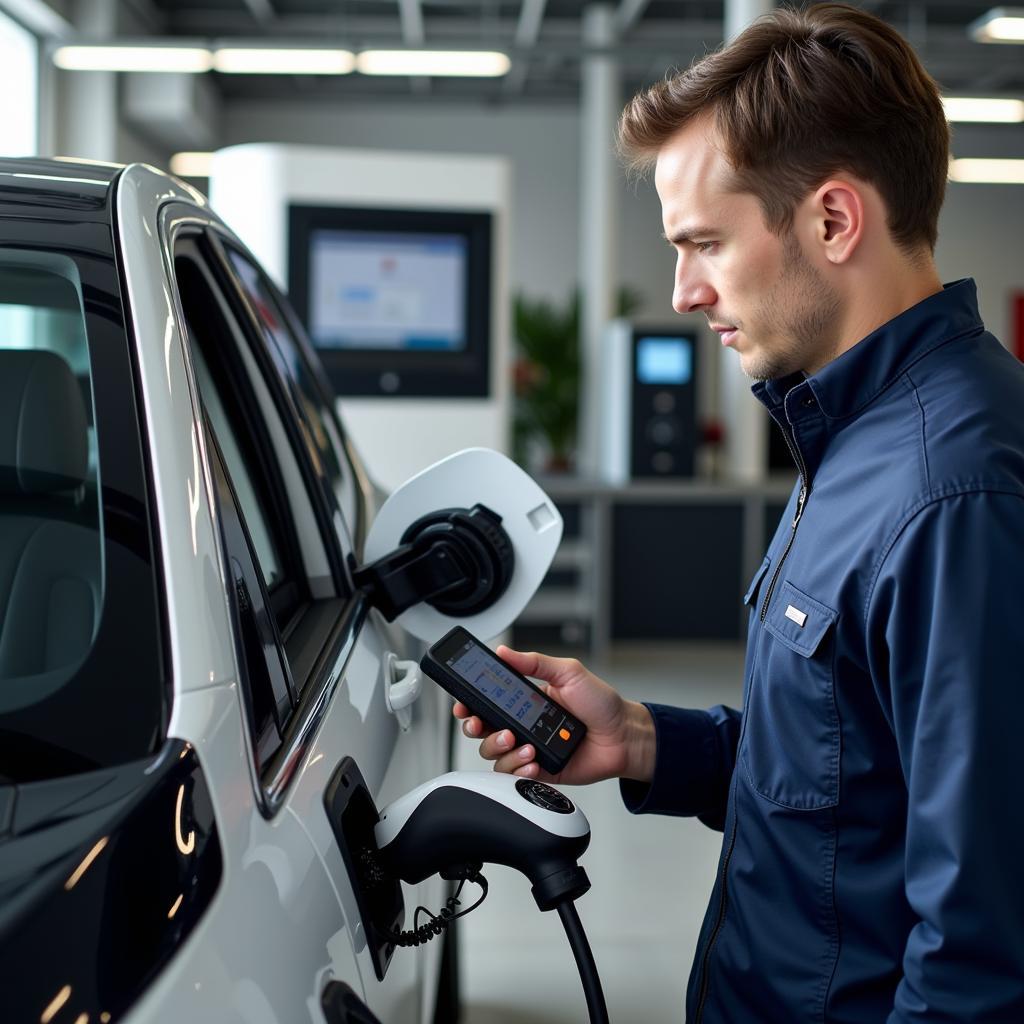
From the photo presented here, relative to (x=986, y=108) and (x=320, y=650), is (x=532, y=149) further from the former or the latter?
(x=320, y=650)

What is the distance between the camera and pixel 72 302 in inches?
41.5

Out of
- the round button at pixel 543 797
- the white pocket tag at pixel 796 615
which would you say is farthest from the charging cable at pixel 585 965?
the white pocket tag at pixel 796 615

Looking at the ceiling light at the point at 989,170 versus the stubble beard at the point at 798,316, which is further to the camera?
the ceiling light at the point at 989,170

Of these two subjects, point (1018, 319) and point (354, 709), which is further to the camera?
point (1018, 319)

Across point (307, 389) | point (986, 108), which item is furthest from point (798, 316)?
point (986, 108)

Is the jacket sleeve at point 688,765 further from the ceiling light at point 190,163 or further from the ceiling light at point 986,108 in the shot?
the ceiling light at point 190,163

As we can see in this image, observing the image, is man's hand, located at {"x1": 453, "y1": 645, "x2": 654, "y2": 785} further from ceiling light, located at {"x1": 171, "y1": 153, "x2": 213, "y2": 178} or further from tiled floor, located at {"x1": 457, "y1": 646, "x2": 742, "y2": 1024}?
ceiling light, located at {"x1": 171, "y1": 153, "x2": 213, "y2": 178}

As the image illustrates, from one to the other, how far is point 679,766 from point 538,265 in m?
11.1

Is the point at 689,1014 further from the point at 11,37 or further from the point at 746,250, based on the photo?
the point at 11,37

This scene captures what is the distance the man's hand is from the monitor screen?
11.1ft

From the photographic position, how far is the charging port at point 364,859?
0.86m

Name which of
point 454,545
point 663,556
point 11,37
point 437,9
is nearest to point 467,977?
point 454,545

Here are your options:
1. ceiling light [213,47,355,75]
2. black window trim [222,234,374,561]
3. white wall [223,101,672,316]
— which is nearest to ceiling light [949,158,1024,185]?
white wall [223,101,672,316]

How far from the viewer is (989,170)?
1043 centimetres
